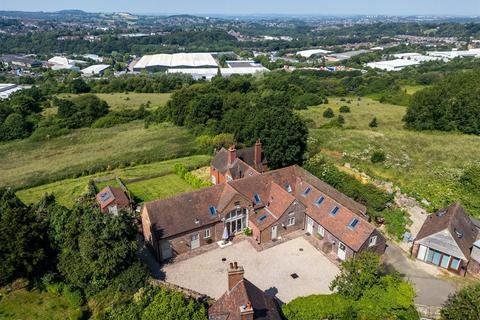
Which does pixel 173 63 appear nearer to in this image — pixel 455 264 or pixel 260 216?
pixel 260 216

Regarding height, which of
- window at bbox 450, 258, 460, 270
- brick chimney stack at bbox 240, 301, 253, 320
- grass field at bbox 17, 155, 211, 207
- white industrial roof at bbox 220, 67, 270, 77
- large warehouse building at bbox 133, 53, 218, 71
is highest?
brick chimney stack at bbox 240, 301, 253, 320

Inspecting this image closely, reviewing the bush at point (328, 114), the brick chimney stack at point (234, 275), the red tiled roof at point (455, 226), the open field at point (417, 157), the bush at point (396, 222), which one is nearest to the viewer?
the brick chimney stack at point (234, 275)

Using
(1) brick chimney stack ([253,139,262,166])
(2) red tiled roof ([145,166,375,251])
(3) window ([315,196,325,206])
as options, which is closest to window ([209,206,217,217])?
(2) red tiled roof ([145,166,375,251])

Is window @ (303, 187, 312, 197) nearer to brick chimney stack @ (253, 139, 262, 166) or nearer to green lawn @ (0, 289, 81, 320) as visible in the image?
brick chimney stack @ (253, 139, 262, 166)

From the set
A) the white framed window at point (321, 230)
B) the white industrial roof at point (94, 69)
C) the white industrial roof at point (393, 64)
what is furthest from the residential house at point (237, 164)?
the white industrial roof at point (393, 64)

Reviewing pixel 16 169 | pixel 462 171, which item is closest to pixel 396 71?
pixel 462 171

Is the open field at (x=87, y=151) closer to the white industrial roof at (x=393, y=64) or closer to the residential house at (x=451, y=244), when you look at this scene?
the residential house at (x=451, y=244)

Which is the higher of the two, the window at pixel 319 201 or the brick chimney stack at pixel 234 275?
the brick chimney stack at pixel 234 275

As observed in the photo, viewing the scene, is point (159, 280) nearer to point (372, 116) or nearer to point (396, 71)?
point (372, 116)
